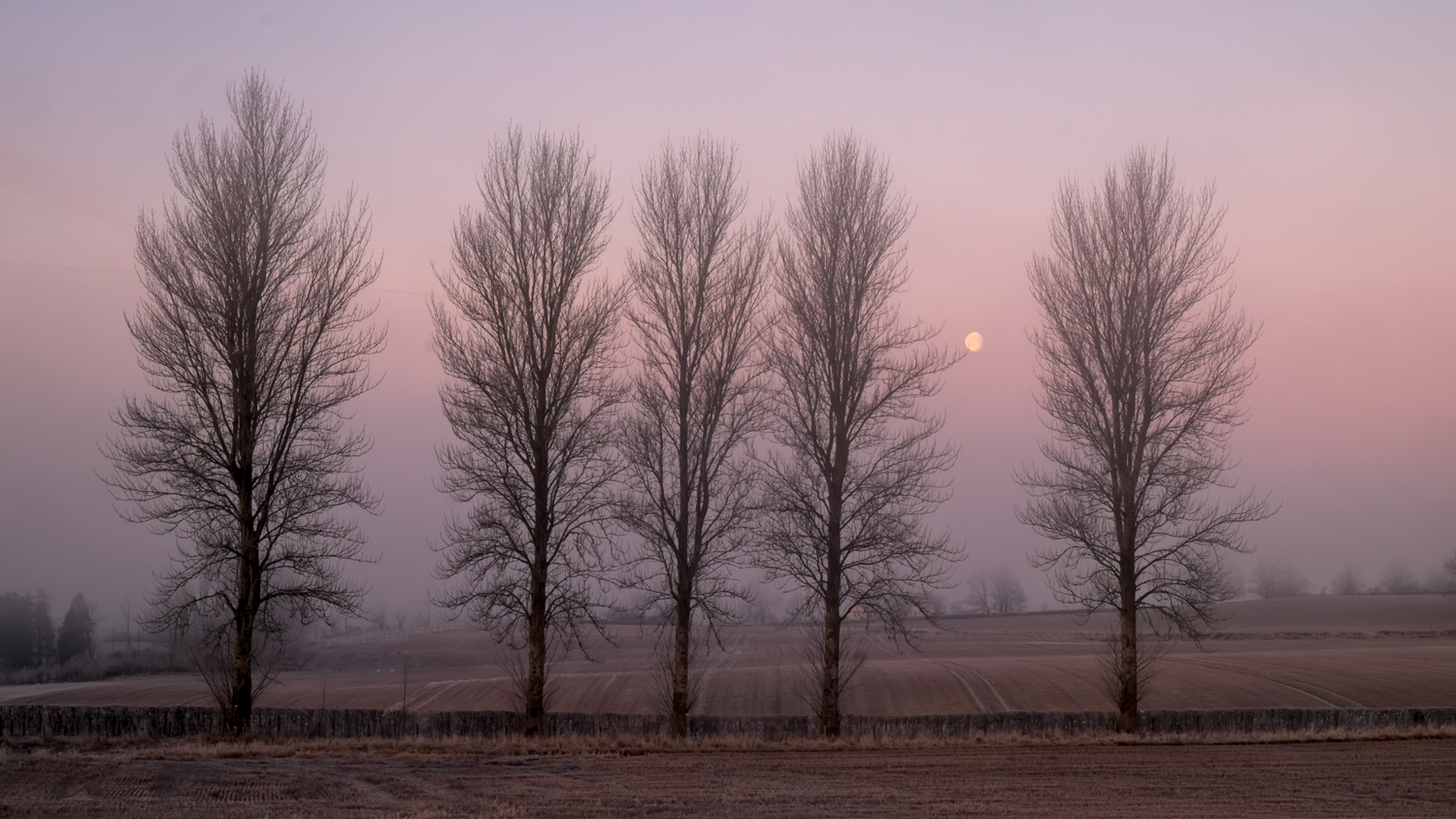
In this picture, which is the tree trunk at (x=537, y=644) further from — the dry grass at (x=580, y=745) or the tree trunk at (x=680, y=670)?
the tree trunk at (x=680, y=670)

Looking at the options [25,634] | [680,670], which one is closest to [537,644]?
[680,670]

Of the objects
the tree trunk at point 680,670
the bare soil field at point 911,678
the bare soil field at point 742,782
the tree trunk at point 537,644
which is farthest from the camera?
the bare soil field at point 911,678

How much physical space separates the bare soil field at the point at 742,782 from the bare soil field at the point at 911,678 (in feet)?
13.8

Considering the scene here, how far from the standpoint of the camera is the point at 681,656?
20.3 meters

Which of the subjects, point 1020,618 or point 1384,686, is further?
point 1020,618

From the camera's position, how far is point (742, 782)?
46.6 feet

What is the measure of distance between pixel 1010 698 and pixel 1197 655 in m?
18.8

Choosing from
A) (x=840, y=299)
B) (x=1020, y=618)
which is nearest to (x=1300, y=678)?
(x=840, y=299)

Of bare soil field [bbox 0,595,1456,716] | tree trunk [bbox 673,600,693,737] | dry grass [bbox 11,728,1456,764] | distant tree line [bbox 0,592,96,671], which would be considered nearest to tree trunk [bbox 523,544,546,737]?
dry grass [bbox 11,728,1456,764]

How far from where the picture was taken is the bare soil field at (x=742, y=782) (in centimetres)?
1215

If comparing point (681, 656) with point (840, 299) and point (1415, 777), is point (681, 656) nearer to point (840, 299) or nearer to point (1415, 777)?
point (840, 299)

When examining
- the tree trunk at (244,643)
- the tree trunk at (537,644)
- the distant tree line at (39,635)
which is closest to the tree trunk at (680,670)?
the tree trunk at (537,644)

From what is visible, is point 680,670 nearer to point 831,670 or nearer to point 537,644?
point 537,644

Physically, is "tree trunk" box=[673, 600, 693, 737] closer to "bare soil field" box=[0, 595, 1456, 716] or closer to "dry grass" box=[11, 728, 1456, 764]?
"dry grass" box=[11, 728, 1456, 764]
